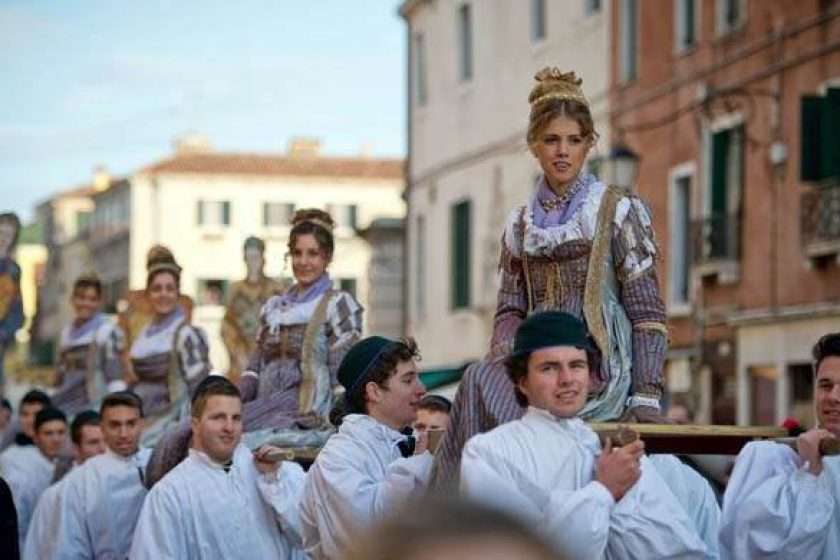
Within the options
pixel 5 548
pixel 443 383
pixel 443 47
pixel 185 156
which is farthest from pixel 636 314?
pixel 185 156

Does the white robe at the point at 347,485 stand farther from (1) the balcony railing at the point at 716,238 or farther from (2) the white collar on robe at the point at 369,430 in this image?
(1) the balcony railing at the point at 716,238

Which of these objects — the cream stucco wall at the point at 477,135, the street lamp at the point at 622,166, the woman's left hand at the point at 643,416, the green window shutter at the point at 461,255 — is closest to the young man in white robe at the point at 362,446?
the woman's left hand at the point at 643,416

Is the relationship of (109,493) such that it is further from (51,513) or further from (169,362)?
(169,362)

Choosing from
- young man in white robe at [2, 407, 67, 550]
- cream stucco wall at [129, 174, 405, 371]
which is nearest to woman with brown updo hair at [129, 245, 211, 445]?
young man in white robe at [2, 407, 67, 550]

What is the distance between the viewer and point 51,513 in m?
13.9

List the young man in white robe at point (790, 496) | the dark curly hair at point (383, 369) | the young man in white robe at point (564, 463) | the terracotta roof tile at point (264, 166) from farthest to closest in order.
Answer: the terracotta roof tile at point (264, 166), the dark curly hair at point (383, 369), the young man in white robe at point (790, 496), the young man in white robe at point (564, 463)

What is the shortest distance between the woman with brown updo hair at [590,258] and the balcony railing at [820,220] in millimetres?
19216

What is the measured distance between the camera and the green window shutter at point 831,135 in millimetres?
27297

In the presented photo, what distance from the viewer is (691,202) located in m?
33.2

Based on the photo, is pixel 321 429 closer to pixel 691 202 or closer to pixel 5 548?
pixel 5 548

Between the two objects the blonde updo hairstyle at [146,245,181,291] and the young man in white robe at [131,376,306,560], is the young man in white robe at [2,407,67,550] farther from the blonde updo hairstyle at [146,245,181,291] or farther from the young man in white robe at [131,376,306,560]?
the young man in white robe at [131,376,306,560]

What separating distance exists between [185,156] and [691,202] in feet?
202

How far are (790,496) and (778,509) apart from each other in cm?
6

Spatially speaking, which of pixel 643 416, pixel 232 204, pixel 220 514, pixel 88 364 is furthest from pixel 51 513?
pixel 232 204
